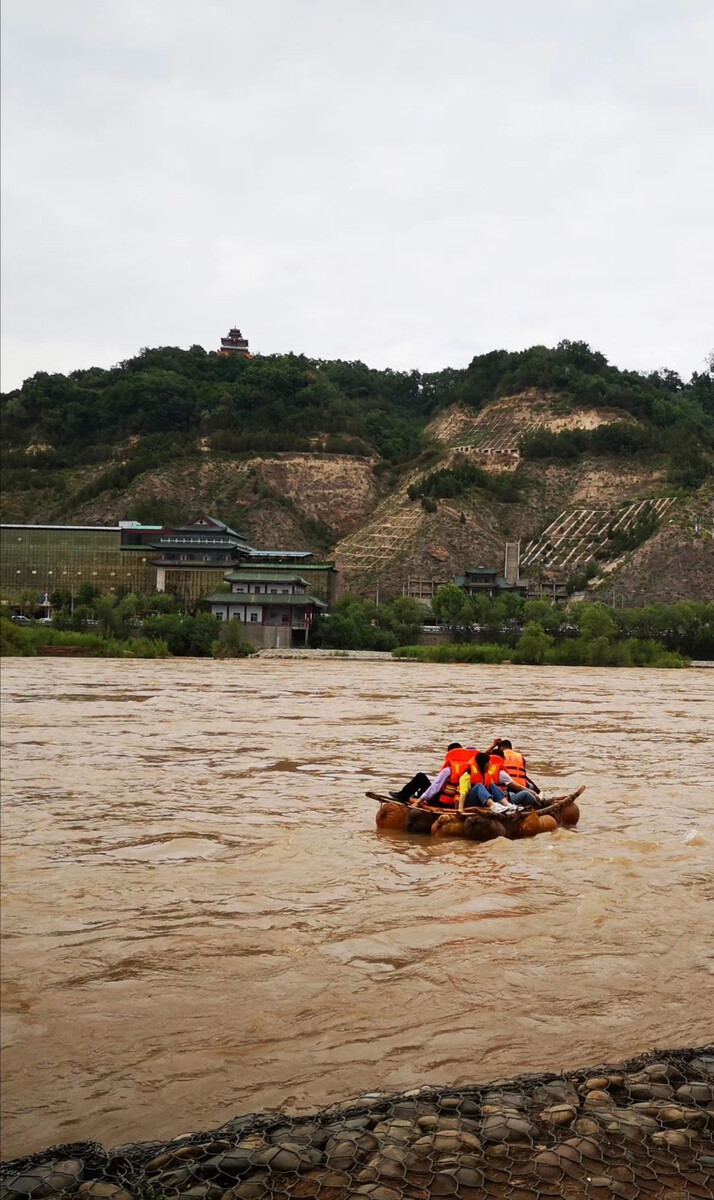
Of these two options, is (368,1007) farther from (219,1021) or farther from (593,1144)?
(593,1144)

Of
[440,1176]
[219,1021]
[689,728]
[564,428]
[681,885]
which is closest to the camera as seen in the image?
[440,1176]

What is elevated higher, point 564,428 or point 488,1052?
point 564,428

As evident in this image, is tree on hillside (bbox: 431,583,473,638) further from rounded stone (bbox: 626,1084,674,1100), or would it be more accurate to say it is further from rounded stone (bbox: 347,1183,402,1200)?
rounded stone (bbox: 347,1183,402,1200)

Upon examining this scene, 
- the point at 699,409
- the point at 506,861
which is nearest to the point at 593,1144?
the point at 506,861

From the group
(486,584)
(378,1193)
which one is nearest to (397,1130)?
(378,1193)

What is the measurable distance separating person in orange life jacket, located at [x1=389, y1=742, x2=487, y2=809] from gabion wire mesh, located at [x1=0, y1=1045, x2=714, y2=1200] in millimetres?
8153

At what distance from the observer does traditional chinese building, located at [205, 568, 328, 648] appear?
67312 mm

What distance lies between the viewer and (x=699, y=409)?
122312mm

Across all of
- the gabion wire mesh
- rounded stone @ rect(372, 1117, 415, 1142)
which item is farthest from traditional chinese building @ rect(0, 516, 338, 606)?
rounded stone @ rect(372, 1117, 415, 1142)

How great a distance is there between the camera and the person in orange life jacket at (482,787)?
12.8 m

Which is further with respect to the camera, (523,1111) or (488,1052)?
(488,1052)

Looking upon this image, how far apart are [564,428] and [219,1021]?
106 m

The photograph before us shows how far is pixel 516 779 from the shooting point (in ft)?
44.6

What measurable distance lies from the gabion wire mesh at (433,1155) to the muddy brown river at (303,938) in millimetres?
842
